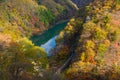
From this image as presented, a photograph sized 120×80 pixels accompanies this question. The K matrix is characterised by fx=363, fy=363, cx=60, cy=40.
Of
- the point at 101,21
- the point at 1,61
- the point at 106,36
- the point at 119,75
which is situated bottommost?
the point at 119,75

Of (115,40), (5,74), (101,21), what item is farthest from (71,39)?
(5,74)

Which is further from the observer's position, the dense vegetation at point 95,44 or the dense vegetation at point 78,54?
the dense vegetation at point 78,54

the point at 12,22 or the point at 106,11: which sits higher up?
the point at 12,22

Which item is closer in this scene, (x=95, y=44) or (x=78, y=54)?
(x=78, y=54)

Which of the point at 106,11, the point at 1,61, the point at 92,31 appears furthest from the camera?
the point at 106,11

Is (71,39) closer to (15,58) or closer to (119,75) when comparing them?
(15,58)

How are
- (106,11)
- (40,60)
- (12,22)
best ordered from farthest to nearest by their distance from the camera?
(12,22), (106,11), (40,60)

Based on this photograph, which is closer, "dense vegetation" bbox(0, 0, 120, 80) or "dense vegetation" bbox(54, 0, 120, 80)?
"dense vegetation" bbox(54, 0, 120, 80)

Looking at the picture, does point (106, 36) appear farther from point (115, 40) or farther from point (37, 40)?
point (37, 40)

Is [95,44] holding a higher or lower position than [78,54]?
higher

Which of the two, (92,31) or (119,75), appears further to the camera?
(92,31)

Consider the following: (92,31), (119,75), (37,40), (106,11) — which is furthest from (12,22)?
(119,75)
